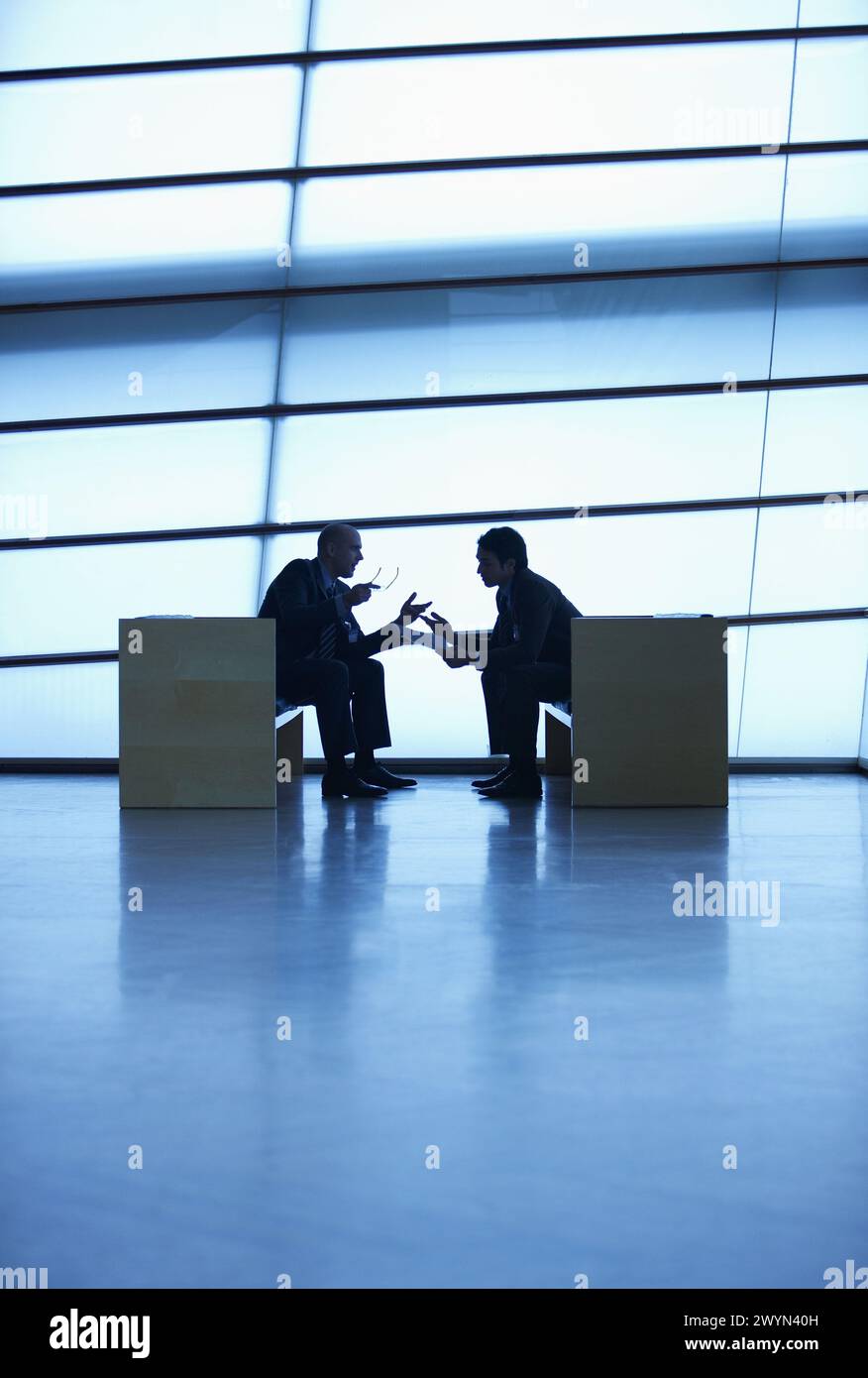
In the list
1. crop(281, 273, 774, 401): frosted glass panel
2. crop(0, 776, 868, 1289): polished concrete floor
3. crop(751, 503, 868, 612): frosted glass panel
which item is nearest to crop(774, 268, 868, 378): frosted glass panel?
crop(281, 273, 774, 401): frosted glass panel

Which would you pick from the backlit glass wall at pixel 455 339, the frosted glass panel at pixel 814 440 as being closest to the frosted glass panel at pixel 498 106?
the backlit glass wall at pixel 455 339

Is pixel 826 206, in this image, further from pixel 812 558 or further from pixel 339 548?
pixel 339 548

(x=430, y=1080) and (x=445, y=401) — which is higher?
(x=445, y=401)

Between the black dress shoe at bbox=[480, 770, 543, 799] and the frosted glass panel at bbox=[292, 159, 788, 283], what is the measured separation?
4.43 m

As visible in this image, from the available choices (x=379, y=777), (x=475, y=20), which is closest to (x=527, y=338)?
(x=475, y=20)

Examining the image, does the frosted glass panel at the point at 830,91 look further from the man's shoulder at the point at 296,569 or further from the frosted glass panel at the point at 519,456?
the man's shoulder at the point at 296,569

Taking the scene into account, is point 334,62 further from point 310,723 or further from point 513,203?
point 310,723

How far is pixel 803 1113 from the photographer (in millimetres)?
2125

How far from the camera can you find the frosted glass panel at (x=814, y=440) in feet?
32.6

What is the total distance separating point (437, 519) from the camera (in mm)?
10047

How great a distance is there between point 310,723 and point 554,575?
217 cm

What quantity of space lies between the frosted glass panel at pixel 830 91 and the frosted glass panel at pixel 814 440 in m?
2.00

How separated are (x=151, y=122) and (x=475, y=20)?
2.64 metres
